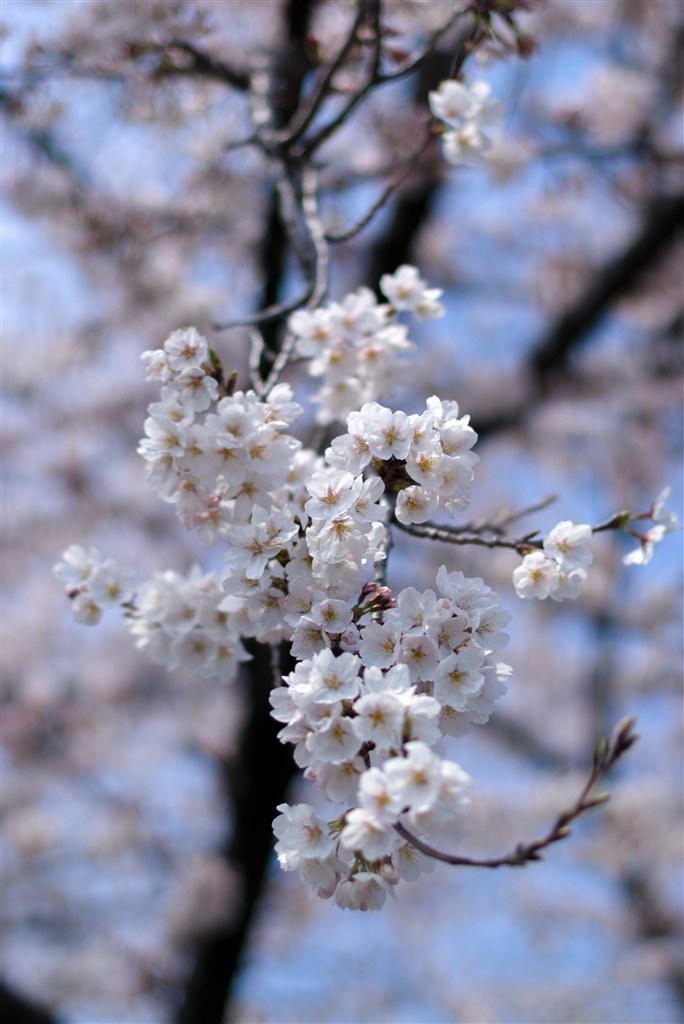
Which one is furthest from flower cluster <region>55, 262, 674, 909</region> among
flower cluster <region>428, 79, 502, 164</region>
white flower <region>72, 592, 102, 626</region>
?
flower cluster <region>428, 79, 502, 164</region>

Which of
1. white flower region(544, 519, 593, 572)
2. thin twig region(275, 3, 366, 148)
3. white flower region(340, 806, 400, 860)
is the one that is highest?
thin twig region(275, 3, 366, 148)

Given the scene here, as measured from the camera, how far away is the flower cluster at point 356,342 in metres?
1.50

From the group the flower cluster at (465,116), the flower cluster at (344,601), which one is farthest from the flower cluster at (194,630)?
the flower cluster at (465,116)

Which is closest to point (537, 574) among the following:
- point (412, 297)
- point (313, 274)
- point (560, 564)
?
point (560, 564)

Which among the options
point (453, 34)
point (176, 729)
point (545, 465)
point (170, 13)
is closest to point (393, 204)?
point (453, 34)

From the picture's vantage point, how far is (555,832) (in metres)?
0.82

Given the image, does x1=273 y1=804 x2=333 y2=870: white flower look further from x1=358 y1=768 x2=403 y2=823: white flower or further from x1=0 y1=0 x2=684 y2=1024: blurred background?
x1=0 y1=0 x2=684 y2=1024: blurred background

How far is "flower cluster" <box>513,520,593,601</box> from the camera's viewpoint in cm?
111

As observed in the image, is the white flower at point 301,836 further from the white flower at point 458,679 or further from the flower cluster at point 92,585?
the flower cluster at point 92,585

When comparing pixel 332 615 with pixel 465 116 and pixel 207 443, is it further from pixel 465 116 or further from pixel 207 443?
pixel 465 116

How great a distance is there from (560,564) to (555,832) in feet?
1.31

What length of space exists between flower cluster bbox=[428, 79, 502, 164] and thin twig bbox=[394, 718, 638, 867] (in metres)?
1.30

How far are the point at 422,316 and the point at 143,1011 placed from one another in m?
6.39

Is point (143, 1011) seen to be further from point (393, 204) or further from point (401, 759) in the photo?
point (401, 759)
